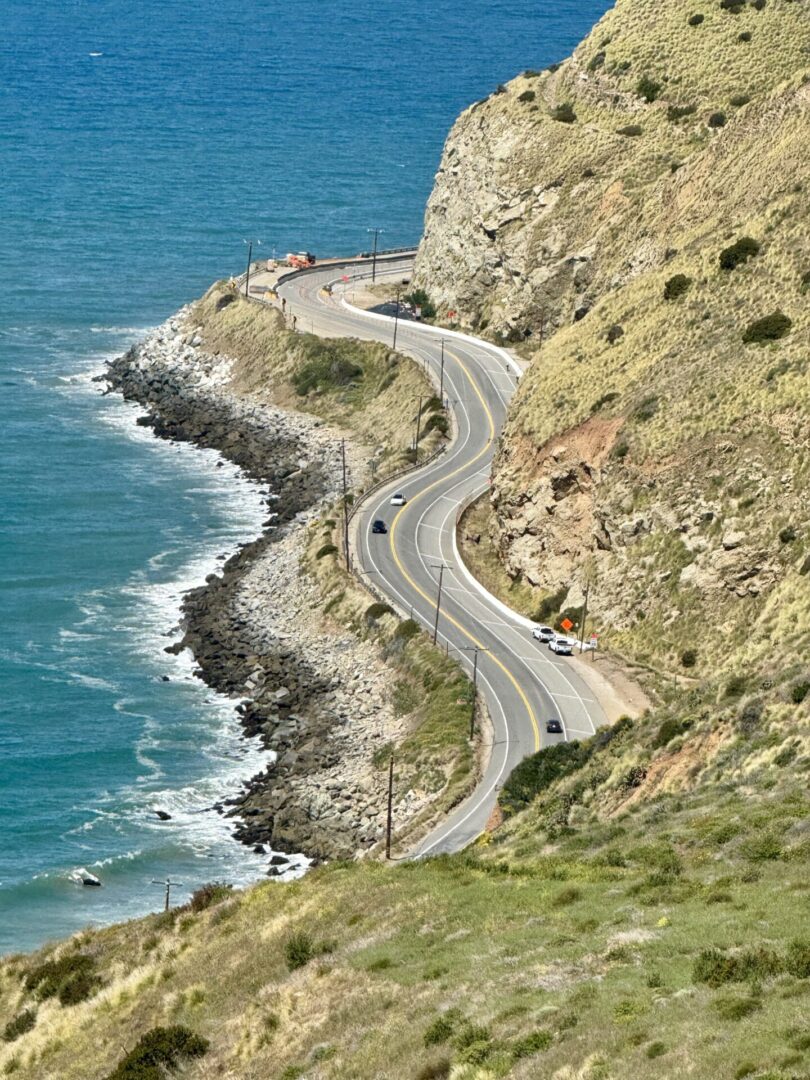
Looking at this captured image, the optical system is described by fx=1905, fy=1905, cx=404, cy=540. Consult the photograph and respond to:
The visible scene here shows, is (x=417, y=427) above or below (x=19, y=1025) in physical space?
above

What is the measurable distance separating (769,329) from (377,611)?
25.7m

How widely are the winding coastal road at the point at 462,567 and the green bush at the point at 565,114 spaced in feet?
61.2

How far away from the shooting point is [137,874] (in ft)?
281

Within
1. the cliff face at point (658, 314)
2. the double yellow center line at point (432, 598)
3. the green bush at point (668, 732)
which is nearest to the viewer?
the green bush at point (668, 732)

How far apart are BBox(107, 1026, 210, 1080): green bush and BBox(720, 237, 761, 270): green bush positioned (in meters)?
69.0

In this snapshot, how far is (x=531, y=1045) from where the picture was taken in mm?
37375

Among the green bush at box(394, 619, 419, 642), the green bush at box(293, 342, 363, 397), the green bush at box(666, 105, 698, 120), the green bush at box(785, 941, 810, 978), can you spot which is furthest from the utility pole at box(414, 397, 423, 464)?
the green bush at box(785, 941, 810, 978)

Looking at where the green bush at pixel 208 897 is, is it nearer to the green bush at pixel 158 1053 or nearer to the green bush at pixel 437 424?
the green bush at pixel 158 1053

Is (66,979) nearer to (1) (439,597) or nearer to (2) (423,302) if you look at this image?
(1) (439,597)

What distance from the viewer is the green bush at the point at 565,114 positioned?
487ft

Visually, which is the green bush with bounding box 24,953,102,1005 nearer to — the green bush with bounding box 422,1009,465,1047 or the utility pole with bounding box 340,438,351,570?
the green bush with bounding box 422,1009,465,1047

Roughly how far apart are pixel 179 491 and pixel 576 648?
164ft

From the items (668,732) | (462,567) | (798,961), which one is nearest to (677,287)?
(462,567)

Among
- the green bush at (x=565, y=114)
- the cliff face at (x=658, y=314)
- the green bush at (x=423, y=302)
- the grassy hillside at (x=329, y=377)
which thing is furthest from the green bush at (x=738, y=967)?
the green bush at (x=423, y=302)
